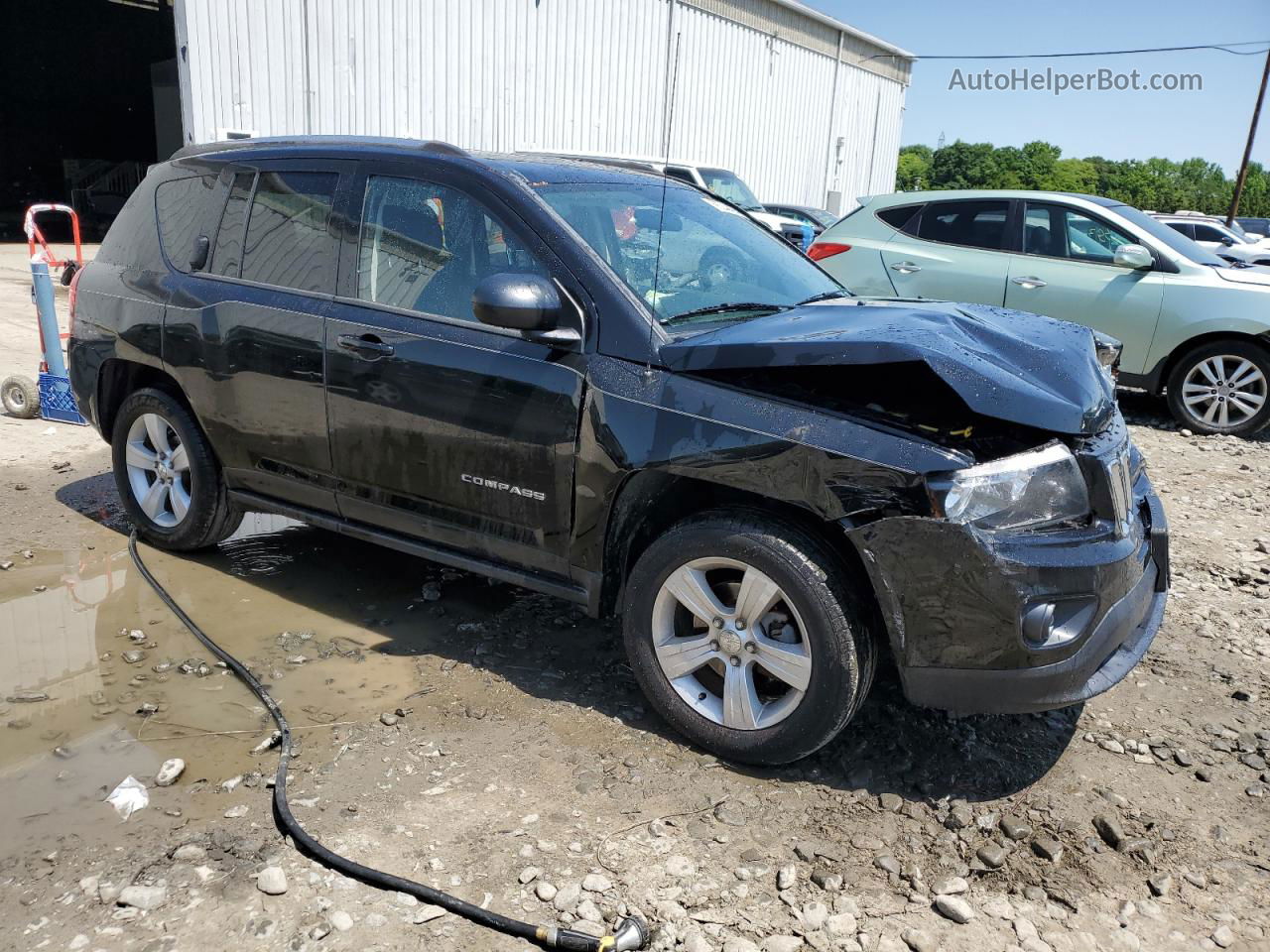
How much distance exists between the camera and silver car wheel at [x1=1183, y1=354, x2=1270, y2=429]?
7816 mm

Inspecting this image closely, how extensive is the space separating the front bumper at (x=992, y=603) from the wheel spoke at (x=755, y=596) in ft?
1.02

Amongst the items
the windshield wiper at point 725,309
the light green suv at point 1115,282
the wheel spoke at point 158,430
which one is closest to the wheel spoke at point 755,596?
the windshield wiper at point 725,309

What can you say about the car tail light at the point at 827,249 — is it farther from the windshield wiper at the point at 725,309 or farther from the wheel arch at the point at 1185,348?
the windshield wiper at the point at 725,309

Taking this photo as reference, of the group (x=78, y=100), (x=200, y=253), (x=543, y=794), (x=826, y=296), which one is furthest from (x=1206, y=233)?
(x=78, y=100)

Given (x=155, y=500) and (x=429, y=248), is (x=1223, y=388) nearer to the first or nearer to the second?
(x=429, y=248)

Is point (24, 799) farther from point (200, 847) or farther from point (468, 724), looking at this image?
point (468, 724)

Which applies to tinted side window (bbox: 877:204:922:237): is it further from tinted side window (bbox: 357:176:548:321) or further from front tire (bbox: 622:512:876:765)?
front tire (bbox: 622:512:876:765)

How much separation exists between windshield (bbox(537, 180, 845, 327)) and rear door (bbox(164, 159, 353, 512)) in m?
1.04

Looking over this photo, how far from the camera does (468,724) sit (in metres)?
3.48

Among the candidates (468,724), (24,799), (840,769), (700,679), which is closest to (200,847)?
(24,799)

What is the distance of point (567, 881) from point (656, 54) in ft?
64.0

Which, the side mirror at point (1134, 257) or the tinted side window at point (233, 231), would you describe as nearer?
the tinted side window at point (233, 231)

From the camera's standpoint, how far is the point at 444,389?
363cm

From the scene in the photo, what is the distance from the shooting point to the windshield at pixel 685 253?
354 cm
